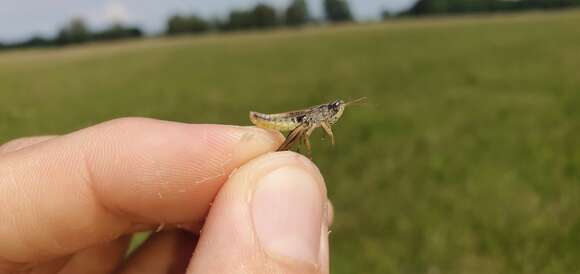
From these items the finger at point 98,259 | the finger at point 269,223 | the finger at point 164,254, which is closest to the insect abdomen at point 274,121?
the finger at point 269,223

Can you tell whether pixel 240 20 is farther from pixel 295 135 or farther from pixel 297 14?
pixel 295 135

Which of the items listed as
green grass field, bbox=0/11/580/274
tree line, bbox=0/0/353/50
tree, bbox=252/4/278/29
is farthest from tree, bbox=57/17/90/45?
green grass field, bbox=0/11/580/274

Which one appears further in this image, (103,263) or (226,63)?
(226,63)

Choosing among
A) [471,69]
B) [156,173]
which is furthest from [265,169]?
[471,69]

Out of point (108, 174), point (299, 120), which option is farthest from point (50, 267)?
point (299, 120)

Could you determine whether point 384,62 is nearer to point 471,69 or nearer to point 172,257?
point 471,69

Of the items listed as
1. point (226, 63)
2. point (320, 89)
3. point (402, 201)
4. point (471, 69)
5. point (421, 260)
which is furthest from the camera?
point (226, 63)

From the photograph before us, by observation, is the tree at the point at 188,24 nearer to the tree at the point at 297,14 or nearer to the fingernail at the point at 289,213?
the tree at the point at 297,14
